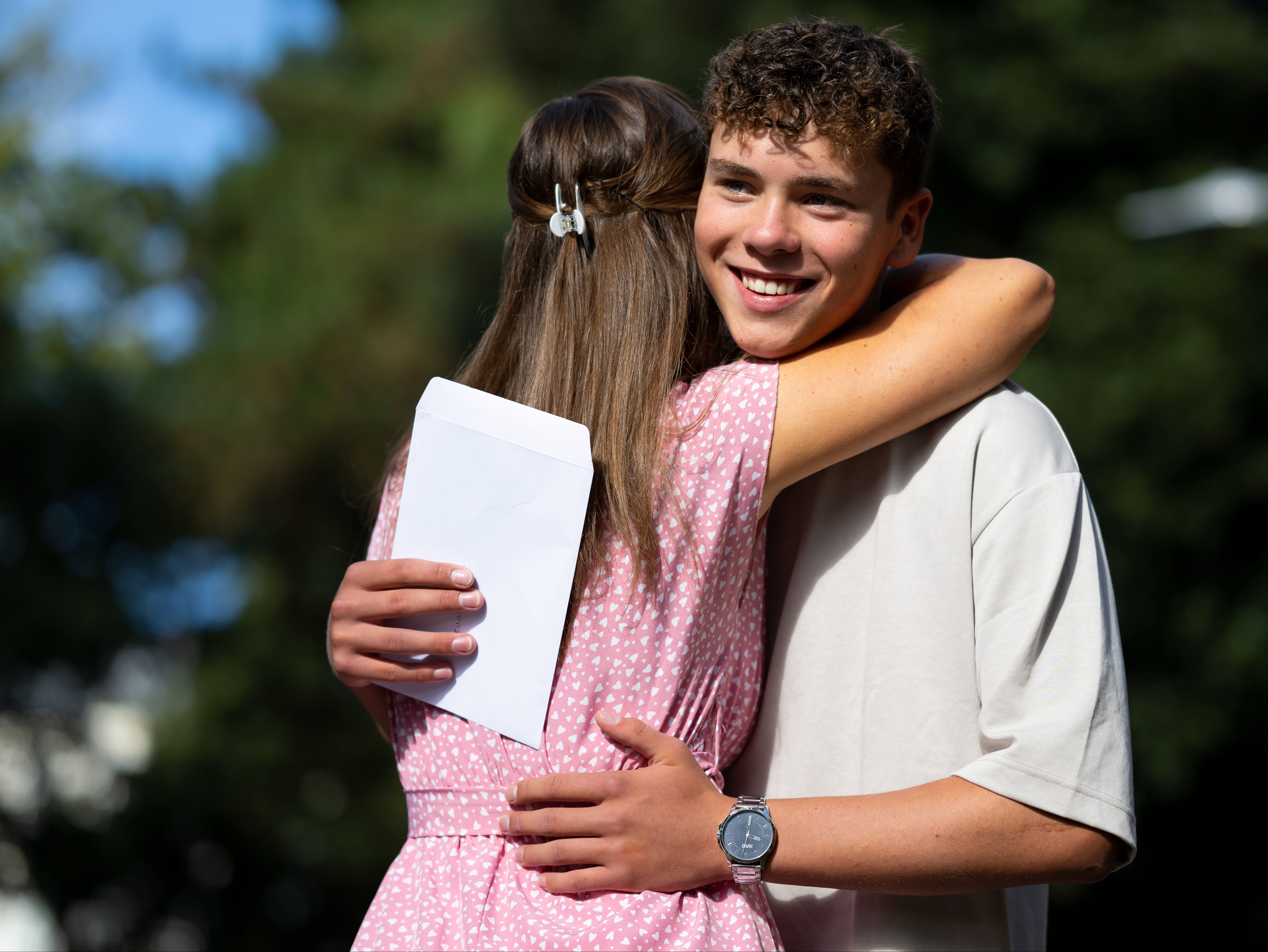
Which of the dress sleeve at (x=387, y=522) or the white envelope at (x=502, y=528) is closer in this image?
the white envelope at (x=502, y=528)

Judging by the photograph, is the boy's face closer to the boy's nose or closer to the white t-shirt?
the boy's nose

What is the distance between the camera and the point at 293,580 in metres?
11.7

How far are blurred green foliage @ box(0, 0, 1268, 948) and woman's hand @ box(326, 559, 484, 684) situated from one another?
1.77 ft

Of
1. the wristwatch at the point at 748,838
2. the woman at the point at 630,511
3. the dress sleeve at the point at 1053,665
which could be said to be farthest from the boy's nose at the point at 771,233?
the wristwatch at the point at 748,838

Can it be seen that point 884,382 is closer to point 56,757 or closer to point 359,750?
point 56,757

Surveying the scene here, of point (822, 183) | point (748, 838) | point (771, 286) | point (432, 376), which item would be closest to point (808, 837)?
point (748, 838)

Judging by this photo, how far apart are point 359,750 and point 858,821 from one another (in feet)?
33.2

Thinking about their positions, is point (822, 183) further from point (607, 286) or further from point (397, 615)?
point (397, 615)

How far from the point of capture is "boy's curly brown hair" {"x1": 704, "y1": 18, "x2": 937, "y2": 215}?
143 cm

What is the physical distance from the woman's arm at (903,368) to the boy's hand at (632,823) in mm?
333

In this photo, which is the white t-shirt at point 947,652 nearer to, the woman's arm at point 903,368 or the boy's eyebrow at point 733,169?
the woman's arm at point 903,368

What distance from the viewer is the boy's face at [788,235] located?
1452 millimetres

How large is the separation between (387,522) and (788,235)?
2.21 ft

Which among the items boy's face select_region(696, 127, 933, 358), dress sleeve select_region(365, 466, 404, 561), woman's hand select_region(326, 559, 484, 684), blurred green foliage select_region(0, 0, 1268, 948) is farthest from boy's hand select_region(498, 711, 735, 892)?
blurred green foliage select_region(0, 0, 1268, 948)
